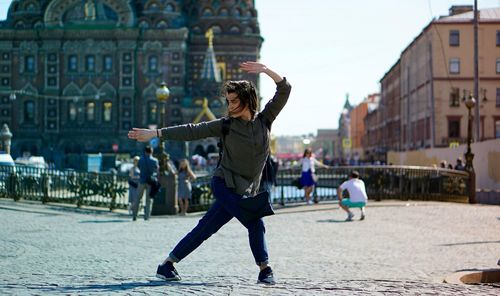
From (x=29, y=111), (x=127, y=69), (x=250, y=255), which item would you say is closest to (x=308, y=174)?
(x=250, y=255)

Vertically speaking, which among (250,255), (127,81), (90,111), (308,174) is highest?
(127,81)

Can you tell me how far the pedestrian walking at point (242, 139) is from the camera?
305 inches

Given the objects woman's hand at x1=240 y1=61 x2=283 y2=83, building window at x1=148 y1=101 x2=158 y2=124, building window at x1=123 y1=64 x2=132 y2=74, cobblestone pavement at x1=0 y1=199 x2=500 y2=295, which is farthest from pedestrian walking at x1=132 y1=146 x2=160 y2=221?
building window at x1=123 y1=64 x2=132 y2=74

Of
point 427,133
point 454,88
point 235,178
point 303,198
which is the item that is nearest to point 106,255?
point 235,178

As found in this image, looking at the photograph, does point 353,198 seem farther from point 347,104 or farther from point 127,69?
point 347,104

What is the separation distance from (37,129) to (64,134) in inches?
102

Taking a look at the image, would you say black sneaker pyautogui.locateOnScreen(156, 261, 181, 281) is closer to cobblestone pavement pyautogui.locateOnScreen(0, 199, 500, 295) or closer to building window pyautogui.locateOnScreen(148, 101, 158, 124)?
cobblestone pavement pyautogui.locateOnScreen(0, 199, 500, 295)

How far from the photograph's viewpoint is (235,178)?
778cm

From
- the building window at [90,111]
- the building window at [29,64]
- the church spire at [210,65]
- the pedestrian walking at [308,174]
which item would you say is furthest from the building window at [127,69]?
the pedestrian walking at [308,174]

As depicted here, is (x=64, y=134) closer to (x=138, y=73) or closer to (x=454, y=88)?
(x=138, y=73)

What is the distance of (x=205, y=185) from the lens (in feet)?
80.2

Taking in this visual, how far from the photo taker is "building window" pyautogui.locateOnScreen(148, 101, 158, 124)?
244ft

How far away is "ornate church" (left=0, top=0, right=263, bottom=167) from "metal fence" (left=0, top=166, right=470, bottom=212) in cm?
4751

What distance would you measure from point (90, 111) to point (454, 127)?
107 ft
